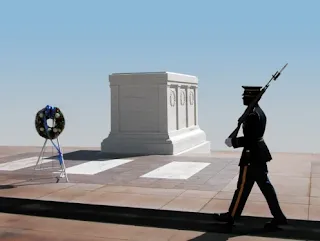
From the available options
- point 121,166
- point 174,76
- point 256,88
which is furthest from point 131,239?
point 174,76

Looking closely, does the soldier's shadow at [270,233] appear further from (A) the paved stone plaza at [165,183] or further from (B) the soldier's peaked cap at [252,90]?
(B) the soldier's peaked cap at [252,90]

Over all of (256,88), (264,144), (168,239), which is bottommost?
(168,239)

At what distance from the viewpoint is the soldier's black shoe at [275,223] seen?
228 inches

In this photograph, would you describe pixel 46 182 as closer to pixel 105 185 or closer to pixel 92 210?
pixel 105 185

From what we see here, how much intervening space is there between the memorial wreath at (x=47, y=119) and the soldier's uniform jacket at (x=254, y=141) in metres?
4.76

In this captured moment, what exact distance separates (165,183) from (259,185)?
313 cm

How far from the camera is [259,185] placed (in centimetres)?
573

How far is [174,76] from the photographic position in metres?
13.9

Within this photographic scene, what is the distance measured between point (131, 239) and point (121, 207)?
4.05ft

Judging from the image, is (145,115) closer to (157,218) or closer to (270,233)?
(157,218)

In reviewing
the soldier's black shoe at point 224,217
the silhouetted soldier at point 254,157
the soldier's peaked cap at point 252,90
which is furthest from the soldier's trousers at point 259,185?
the soldier's peaked cap at point 252,90

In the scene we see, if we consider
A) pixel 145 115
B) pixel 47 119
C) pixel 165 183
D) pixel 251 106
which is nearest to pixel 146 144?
pixel 145 115

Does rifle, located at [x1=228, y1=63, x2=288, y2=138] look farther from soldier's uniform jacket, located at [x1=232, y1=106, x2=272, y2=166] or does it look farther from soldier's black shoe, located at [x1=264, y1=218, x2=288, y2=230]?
soldier's black shoe, located at [x1=264, y1=218, x2=288, y2=230]

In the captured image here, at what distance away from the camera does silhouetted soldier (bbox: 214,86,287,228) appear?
564cm
